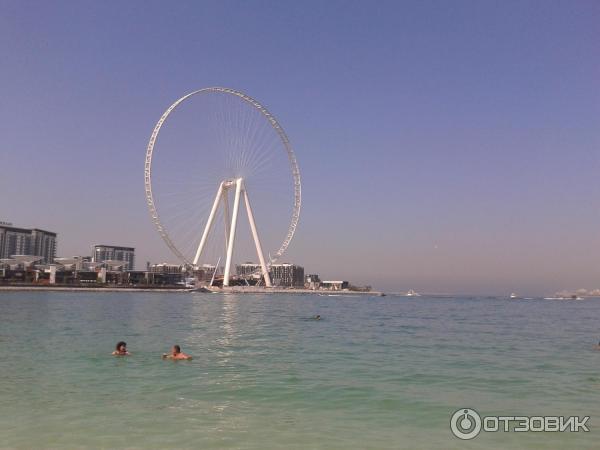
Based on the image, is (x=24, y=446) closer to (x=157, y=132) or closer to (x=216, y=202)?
(x=157, y=132)

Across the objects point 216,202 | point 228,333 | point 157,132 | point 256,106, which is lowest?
point 228,333

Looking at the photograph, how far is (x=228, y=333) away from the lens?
112 feet

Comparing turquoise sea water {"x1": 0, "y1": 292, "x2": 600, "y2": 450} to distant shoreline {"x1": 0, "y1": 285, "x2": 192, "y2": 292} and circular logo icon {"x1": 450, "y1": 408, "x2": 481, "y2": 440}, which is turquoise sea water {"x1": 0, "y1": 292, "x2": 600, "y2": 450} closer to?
circular logo icon {"x1": 450, "y1": 408, "x2": 481, "y2": 440}

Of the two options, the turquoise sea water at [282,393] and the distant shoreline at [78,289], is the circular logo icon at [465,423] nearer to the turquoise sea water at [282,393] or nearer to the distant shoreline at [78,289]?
the turquoise sea water at [282,393]

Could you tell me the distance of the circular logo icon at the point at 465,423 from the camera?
1070 centimetres

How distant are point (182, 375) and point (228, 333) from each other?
56.2 ft

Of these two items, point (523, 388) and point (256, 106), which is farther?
point (256, 106)

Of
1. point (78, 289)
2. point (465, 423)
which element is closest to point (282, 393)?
point (465, 423)

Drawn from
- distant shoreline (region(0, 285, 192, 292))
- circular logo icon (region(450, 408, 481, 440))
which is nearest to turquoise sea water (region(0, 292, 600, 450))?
circular logo icon (region(450, 408, 481, 440))

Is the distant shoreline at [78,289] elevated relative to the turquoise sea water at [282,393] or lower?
Result: elevated

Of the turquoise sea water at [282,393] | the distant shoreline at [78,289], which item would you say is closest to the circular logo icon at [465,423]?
the turquoise sea water at [282,393]

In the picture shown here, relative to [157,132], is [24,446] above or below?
below

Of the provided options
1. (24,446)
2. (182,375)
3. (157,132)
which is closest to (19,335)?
(182,375)

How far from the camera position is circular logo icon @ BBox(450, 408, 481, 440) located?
35.1 ft
